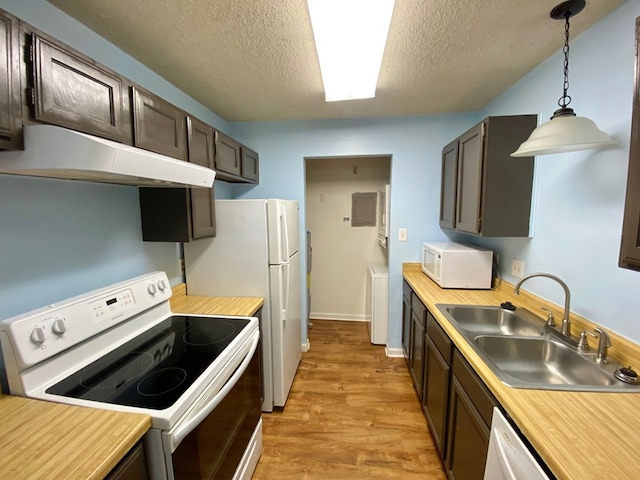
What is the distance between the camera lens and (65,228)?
1224mm

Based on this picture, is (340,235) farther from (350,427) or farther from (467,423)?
(467,423)

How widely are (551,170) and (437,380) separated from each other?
1.42m

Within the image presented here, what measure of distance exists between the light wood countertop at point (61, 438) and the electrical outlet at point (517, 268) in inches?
86.8

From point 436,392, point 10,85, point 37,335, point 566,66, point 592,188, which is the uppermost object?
point 566,66

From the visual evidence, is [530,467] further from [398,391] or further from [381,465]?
[398,391]

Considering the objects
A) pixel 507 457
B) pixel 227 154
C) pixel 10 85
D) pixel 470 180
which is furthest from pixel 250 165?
pixel 507 457

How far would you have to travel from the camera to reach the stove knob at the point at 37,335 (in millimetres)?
916

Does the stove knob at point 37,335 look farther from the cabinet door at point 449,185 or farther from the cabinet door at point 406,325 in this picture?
the cabinet door at point 449,185

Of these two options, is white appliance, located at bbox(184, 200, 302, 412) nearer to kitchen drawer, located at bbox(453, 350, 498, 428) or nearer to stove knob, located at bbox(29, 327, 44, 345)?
stove knob, located at bbox(29, 327, 44, 345)

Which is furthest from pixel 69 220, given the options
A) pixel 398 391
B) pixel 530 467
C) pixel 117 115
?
pixel 398 391

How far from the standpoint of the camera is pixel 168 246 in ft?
6.27

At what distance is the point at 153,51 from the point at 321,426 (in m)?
2.63

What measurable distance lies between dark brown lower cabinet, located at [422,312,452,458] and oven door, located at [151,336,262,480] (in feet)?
3.49

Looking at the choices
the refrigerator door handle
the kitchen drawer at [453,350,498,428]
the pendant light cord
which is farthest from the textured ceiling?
the kitchen drawer at [453,350,498,428]
